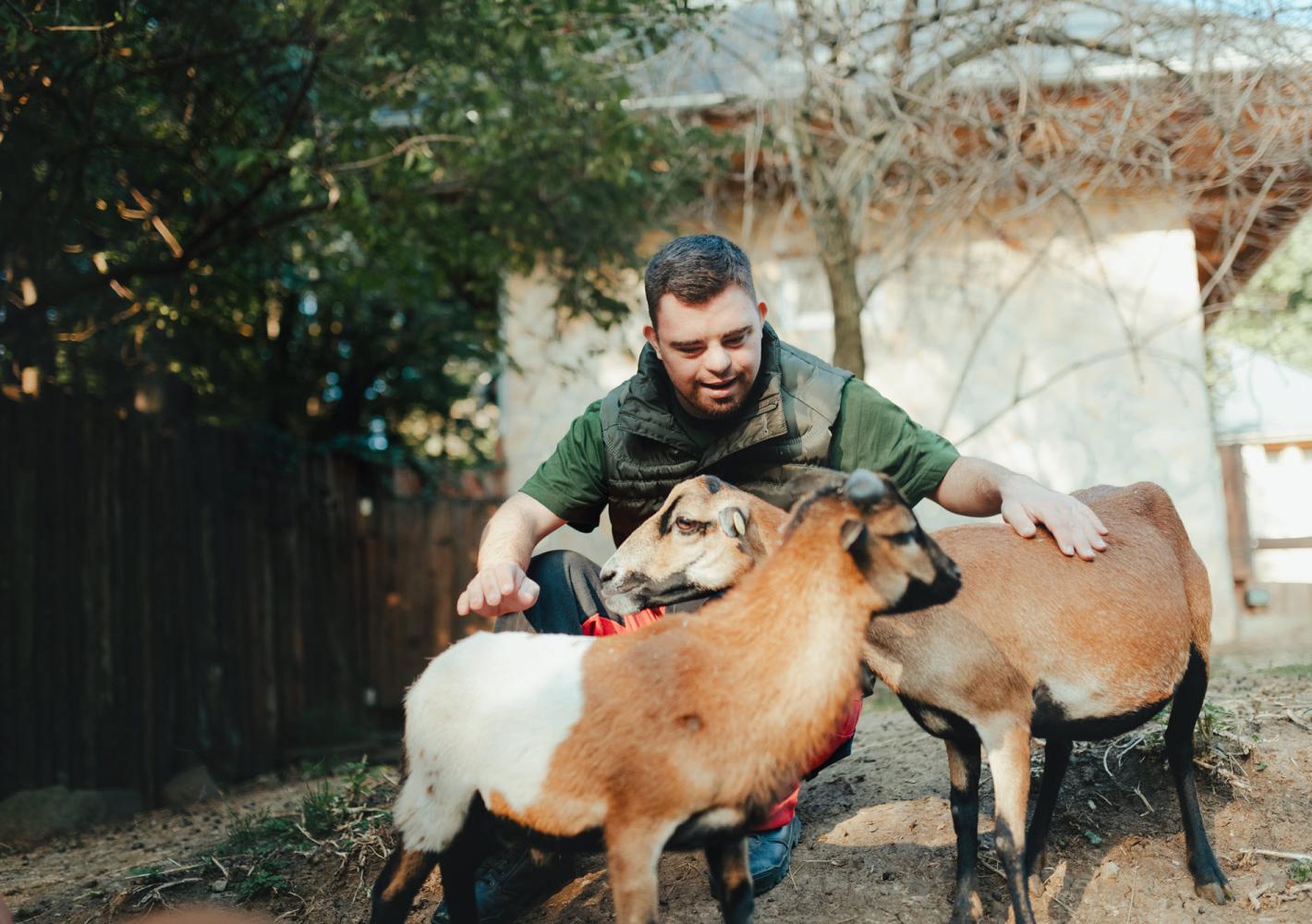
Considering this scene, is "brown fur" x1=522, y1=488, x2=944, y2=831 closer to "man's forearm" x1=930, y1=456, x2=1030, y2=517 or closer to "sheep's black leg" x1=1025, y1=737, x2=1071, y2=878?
"man's forearm" x1=930, y1=456, x2=1030, y2=517

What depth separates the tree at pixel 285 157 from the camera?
6379mm

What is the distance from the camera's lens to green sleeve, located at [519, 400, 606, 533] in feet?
13.1

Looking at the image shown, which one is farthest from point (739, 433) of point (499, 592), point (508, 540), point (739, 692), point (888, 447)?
point (739, 692)

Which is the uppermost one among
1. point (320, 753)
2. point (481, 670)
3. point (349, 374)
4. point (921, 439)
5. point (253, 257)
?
point (253, 257)

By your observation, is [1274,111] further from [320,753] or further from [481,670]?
[320,753]

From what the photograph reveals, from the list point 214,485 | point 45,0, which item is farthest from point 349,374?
point 45,0

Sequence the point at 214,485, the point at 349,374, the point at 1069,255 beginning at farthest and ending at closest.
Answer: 1. the point at 349,374
2. the point at 1069,255
3. the point at 214,485

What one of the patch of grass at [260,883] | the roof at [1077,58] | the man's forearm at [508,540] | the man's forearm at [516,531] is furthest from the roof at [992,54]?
the patch of grass at [260,883]

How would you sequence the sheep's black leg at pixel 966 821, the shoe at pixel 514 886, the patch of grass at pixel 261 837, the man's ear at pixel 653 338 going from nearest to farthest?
the sheep's black leg at pixel 966 821 → the shoe at pixel 514 886 → the man's ear at pixel 653 338 → the patch of grass at pixel 261 837

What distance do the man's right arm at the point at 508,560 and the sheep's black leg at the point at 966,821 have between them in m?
1.47

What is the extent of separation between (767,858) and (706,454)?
4.82ft

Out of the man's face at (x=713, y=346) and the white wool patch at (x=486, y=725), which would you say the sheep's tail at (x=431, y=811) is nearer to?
the white wool patch at (x=486, y=725)

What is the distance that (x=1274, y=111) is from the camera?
6.23 meters

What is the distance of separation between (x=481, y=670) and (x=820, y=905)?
5.57 feet
